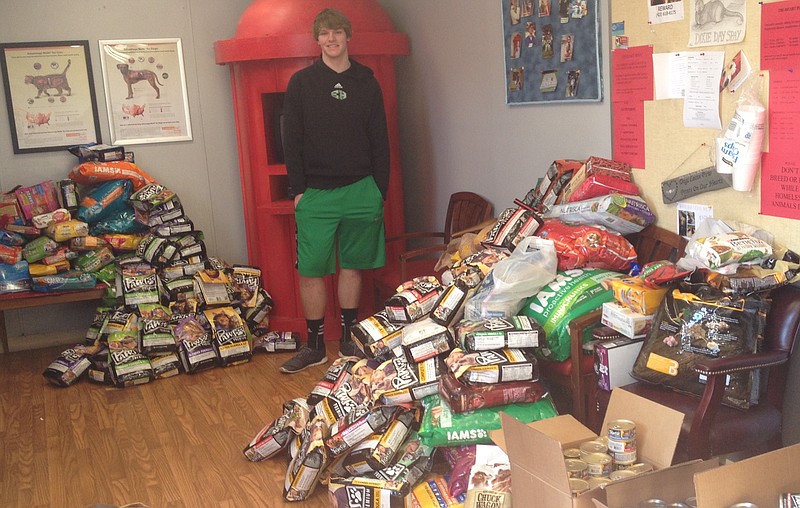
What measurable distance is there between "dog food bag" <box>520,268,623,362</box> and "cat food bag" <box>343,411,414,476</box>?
1.73 ft

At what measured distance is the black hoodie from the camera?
4246mm

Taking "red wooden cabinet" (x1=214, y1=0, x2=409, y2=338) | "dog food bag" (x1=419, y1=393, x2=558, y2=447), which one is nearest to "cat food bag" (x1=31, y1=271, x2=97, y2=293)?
"red wooden cabinet" (x1=214, y1=0, x2=409, y2=338)

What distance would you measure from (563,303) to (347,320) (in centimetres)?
181

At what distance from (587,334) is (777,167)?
803mm

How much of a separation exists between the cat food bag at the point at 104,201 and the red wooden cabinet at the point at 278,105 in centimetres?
67

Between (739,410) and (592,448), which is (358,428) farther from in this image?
(739,410)

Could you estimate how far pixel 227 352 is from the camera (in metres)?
4.52

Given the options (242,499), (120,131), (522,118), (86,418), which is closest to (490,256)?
(522,118)

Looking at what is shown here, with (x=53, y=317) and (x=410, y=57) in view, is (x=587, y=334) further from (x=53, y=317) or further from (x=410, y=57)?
→ (x=53, y=317)

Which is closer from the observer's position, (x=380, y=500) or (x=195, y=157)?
(x=380, y=500)

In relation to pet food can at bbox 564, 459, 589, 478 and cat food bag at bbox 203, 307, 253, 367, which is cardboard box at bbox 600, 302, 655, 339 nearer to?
pet food can at bbox 564, 459, 589, 478

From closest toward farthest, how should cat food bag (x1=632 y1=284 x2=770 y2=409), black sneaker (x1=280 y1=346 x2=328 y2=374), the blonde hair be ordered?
cat food bag (x1=632 y1=284 x2=770 y2=409)
the blonde hair
black sneaker (x1=280 y1=346 x2=328 y2=374)

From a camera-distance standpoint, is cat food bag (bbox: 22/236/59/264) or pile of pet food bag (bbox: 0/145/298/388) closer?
pile of pet food bag (bbox: 0/145/298/388)

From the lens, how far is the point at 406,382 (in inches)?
116
